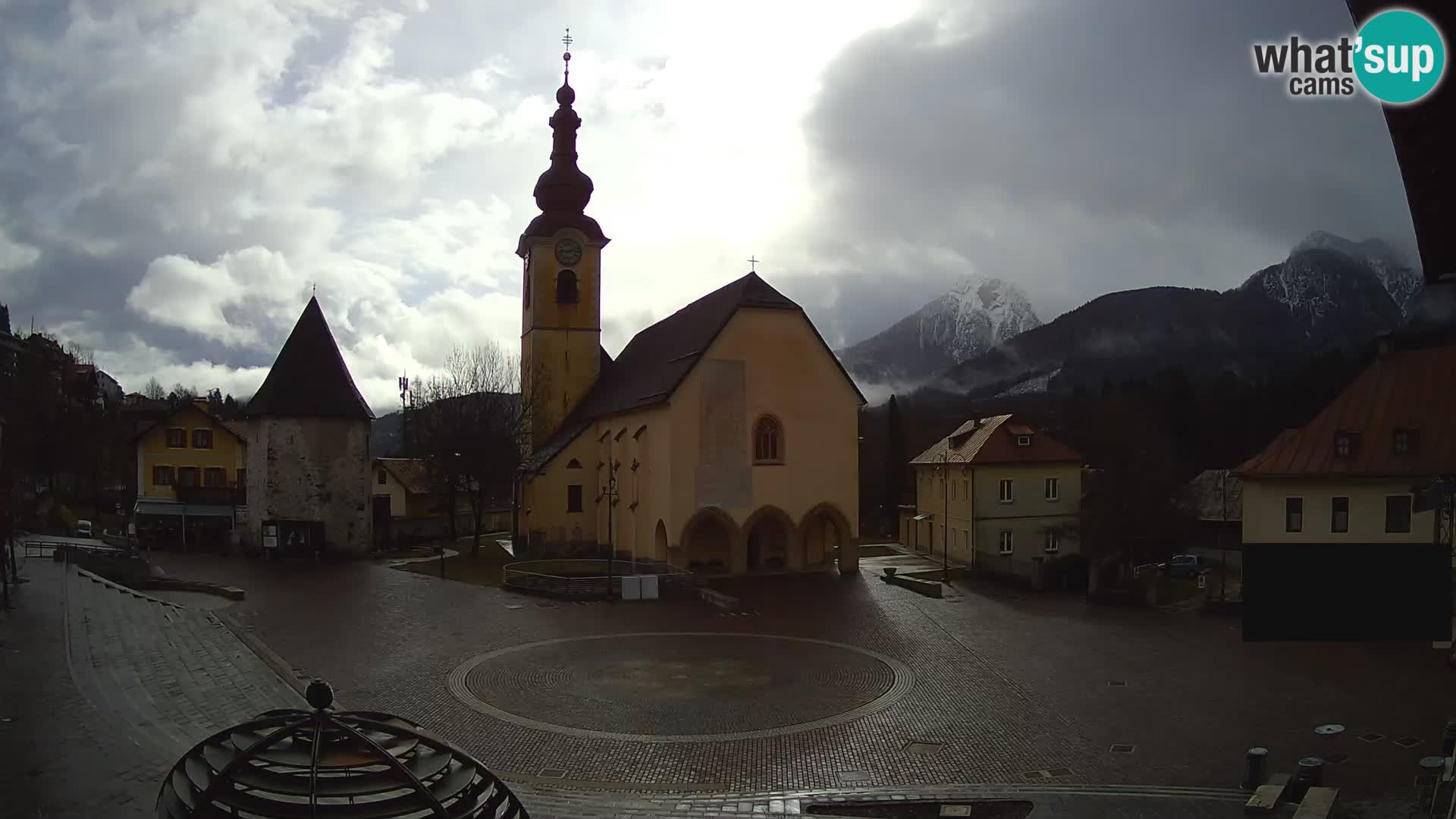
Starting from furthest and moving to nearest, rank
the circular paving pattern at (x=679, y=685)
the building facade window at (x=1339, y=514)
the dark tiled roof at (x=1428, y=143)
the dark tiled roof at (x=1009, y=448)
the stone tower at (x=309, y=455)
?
the dark tiled roof at (x=1009, y=448) < the stone tower at (x=309, y=455) < the building facade window at (x=1339, y=514) < the circular paving pattern at (x=679, y=685) < the dark tiled roof at (x=1428, y=143)

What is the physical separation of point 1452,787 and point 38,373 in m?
57.3

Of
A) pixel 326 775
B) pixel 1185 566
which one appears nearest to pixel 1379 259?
pixel 1185 566

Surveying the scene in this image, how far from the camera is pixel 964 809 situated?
11875mm

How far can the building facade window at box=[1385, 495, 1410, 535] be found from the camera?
25134 mm

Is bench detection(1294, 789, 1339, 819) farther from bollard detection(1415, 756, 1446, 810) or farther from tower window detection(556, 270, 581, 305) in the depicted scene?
tower window detection(556, 270, 581, 305)

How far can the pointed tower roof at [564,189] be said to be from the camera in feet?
164

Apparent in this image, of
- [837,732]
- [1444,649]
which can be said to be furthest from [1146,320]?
[837,732]

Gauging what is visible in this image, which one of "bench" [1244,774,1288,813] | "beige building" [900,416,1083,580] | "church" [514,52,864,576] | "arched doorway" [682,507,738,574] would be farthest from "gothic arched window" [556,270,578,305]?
"bench" [1244,774,1288,813]

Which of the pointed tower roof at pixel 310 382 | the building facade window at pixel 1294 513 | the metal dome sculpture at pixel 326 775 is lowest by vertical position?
the metal dome sculpture at pixel 326 775

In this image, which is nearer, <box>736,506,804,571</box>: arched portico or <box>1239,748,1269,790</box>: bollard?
<box>1239,748,1269,790</box>: bollard

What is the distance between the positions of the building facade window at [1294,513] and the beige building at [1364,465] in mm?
21

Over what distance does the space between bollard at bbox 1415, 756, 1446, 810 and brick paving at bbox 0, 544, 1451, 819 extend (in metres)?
0.44

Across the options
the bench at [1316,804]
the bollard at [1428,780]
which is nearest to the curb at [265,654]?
the bench at [1316,804]

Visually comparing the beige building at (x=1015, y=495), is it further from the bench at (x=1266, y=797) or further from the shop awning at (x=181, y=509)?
the shop awning at (x=181, y=509)
